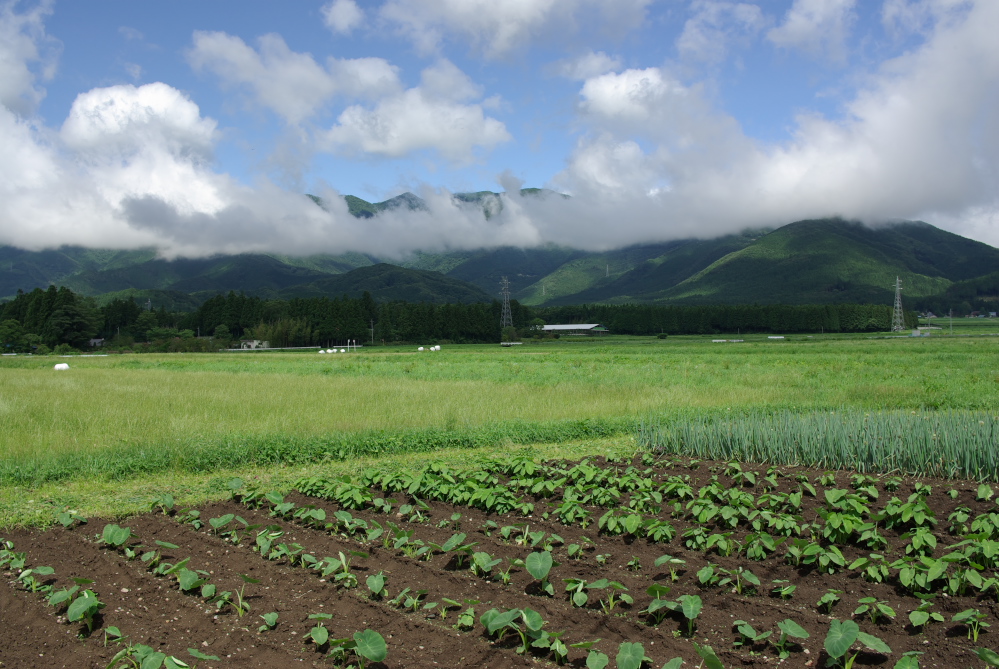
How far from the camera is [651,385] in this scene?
27.9 meters

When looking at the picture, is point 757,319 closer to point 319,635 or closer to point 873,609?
point 873,609

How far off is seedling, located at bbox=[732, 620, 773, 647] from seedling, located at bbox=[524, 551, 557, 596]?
1.61 m

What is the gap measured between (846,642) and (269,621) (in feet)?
14.5

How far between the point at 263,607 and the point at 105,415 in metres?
14.1

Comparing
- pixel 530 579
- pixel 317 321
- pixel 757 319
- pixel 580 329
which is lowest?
pixel 530 579

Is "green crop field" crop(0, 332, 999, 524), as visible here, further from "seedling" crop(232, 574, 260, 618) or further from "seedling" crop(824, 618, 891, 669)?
"seedling" crop(824, 618, 891, 669)

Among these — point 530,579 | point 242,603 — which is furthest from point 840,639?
point 242,603

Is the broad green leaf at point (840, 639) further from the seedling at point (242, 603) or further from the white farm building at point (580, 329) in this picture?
Answer: the white farm building at point (580, 329)

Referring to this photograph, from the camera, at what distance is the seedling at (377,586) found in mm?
5844

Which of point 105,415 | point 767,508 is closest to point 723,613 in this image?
point 767,508

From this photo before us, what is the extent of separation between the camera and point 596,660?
4535mm

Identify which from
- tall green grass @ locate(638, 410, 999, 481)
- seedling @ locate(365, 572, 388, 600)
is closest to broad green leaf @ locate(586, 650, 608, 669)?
seedling @ locate(365, 572, 388, 600)

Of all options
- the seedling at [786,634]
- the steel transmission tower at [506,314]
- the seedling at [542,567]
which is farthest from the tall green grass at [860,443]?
the steel transmission tower at [506,314]

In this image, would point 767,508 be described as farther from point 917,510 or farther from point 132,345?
point 132,345
